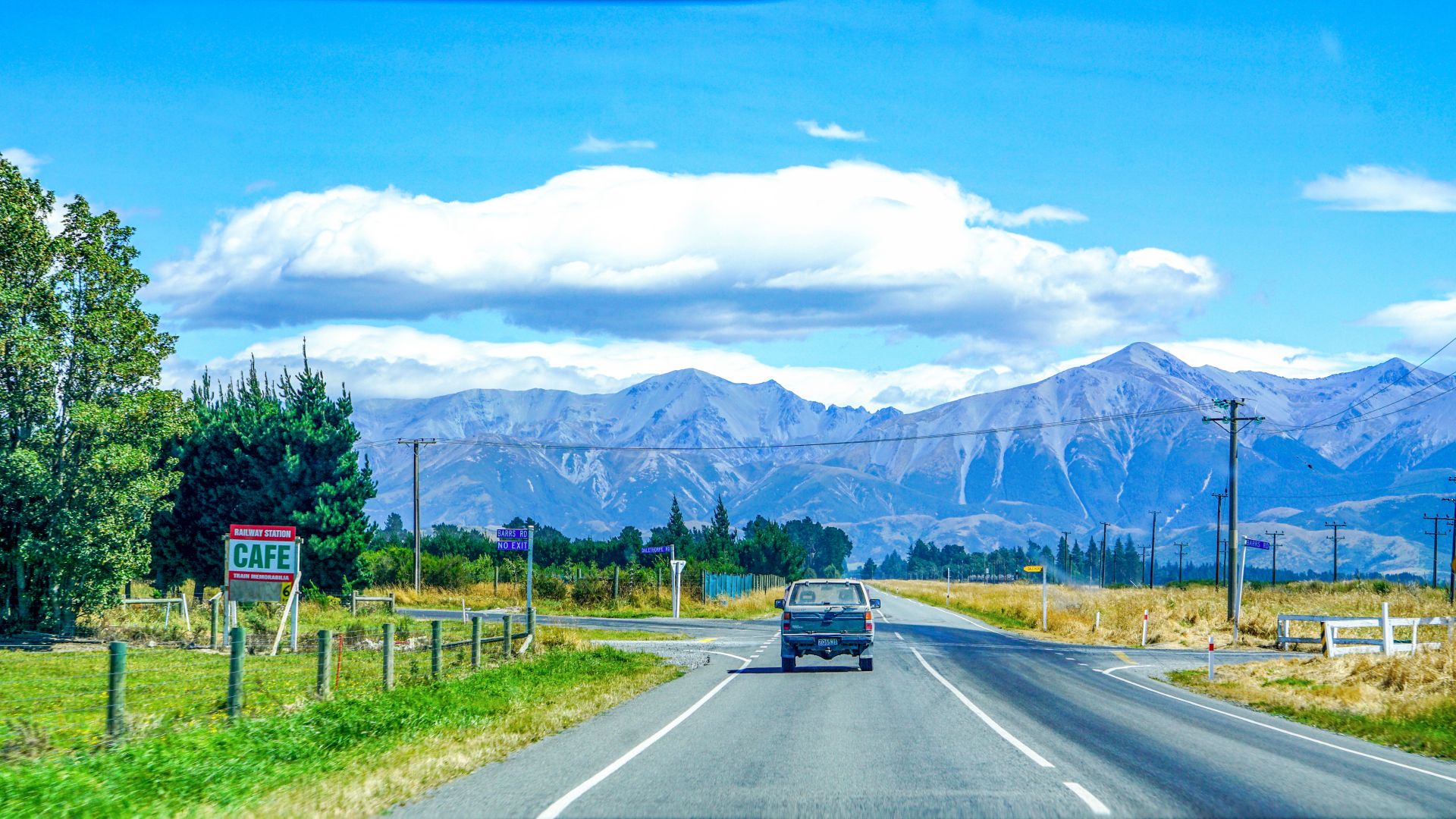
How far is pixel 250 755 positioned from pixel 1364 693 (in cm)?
1997

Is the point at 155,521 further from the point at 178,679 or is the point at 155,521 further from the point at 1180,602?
the point at 1180,602

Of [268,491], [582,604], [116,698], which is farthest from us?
[582,604]

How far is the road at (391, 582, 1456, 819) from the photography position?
34.9 ft

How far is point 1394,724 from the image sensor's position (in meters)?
18.8

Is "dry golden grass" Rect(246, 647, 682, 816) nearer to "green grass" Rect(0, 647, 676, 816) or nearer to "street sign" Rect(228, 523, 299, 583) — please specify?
"green grass" Rect(0, 647, 676, 816)

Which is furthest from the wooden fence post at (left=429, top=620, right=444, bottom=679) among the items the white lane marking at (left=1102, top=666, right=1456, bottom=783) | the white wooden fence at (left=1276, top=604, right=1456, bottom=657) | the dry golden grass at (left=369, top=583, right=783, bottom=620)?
the dry golden grass at (left=369, top=583, right=783, bottom=620)

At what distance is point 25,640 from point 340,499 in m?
17.0

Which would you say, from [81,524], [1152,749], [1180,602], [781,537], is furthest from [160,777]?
[781,537]

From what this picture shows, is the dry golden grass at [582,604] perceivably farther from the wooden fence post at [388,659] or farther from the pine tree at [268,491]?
the wooden fence post at [388,659]

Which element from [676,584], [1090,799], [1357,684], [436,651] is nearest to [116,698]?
[436,651]

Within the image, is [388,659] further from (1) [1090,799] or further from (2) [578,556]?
(2) [578,556]

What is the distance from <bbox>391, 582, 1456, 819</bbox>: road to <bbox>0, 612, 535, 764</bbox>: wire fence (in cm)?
383

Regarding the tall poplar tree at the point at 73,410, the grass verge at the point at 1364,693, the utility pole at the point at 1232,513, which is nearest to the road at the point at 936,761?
the grass verge at the point at 1364,693

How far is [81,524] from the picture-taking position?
3127cm
